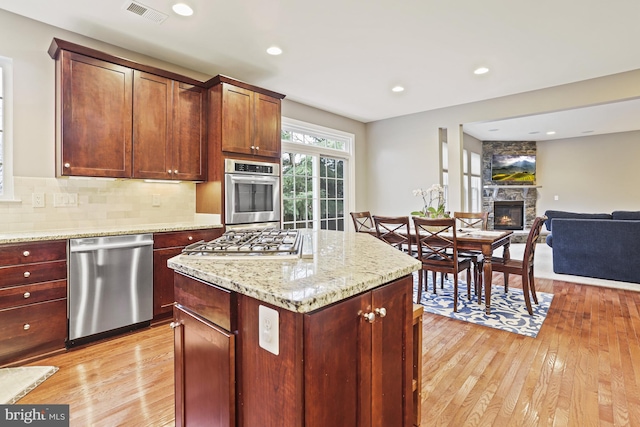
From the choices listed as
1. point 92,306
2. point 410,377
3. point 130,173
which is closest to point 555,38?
point 410,377

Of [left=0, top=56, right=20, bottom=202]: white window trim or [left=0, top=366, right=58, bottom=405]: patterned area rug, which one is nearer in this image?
[left=0, top=366, right=58, bottom=405]: patterned area rug

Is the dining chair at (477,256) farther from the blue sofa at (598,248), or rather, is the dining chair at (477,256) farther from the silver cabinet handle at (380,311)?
the silver cabinet handle at (380,311)

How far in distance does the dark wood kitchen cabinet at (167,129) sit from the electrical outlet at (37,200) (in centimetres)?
70

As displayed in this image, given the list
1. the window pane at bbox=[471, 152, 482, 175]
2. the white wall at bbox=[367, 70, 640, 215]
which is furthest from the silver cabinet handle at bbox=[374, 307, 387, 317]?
the window pane at bbox=[471, 152, 482, 175]

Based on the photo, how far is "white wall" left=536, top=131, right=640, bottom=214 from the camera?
296 inches

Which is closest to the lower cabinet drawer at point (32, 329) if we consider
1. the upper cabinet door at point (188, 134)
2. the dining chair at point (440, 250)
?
the upper cabinet door at point (188, 134)

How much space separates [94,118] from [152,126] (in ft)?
1.54

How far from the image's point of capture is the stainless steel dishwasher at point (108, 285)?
2.43 m

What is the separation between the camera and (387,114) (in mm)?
5484

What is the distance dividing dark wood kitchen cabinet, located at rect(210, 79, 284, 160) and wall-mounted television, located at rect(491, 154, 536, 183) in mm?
7125

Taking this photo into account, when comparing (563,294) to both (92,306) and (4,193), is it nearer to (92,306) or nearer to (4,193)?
(92,306)

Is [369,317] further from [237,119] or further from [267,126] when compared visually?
[267,126]

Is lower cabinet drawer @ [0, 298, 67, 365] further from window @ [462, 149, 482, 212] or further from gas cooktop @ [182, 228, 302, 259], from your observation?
window @ [462, 149, 482, 212]

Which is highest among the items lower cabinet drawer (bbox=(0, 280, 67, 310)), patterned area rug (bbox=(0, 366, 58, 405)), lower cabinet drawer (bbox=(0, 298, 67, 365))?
lower cabinet drawer (bbox=(0, 280, 67, 310))
